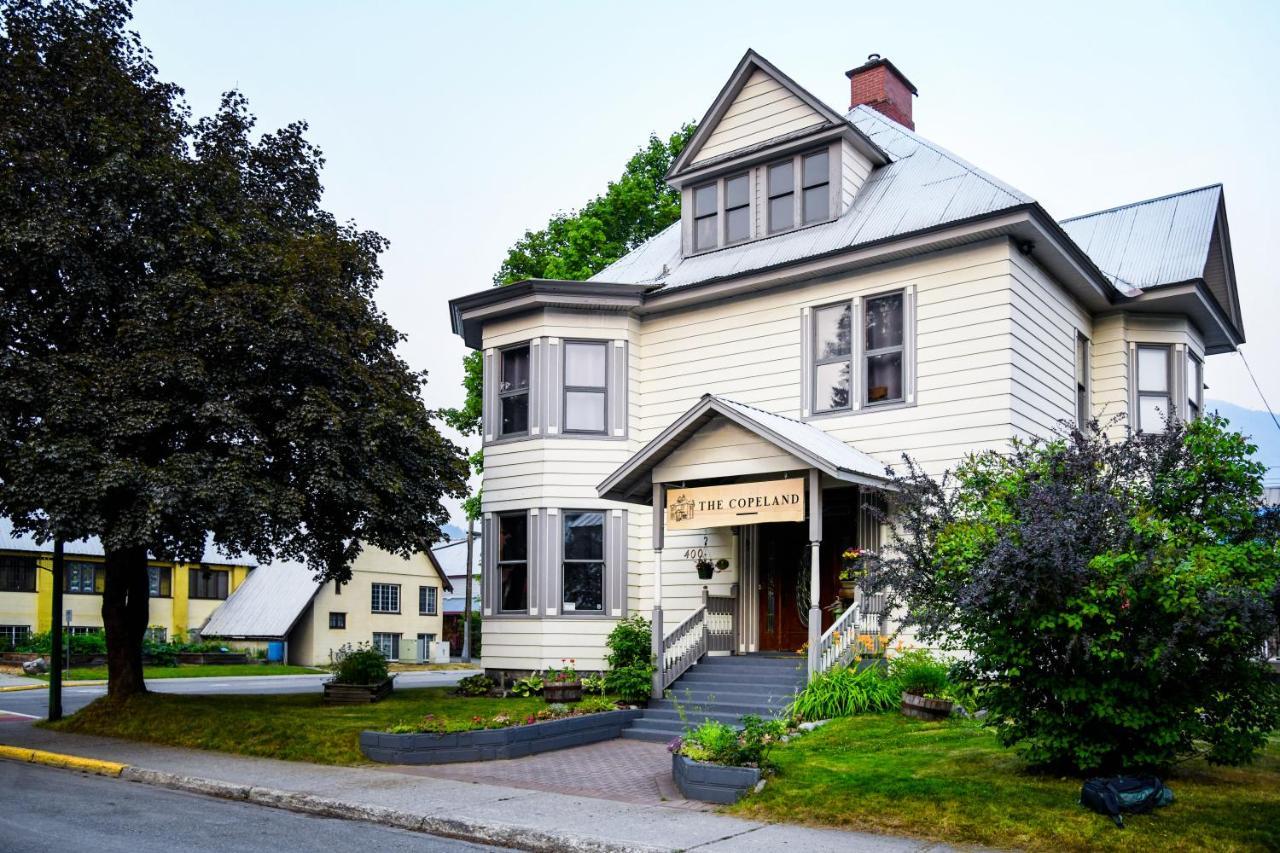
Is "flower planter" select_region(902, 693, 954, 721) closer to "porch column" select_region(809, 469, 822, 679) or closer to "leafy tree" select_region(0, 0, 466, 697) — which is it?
"porch column" select_region(809, 469, 822, 679)

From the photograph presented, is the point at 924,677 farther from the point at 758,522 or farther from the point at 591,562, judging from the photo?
the point at 591,562

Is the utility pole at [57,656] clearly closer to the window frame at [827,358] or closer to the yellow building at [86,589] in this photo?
the window frame at [827,358]

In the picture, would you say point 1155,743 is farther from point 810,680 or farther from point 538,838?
point 810,680

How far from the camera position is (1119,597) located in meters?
8.93

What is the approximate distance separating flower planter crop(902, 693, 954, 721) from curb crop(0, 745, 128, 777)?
9368 millimetres

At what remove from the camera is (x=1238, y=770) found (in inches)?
400

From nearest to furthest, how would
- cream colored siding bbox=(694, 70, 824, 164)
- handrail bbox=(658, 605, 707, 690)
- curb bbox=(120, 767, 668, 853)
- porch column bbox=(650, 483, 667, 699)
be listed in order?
curb bbox=(120, 767, 668, 853) → porch column bbox=(650, 483, 667, 699) → handrail bbox=(658, 605, 707, 690) → cream colored siding bbox=(694, 70, 824, 164)

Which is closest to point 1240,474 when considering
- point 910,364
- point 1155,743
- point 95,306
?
point 1155,743

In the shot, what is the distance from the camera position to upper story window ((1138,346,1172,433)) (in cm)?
1908

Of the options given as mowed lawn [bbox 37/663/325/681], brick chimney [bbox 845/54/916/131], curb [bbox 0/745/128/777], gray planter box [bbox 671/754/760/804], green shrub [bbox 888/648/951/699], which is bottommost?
mowed lawn [bbox 37/663/325/681]

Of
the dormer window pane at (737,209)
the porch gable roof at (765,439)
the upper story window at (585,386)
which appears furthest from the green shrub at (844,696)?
the dormer window pane at (737,209)

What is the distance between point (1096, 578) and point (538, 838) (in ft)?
16.4

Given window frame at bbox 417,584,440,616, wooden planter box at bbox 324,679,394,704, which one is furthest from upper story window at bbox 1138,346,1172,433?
window frame at bbox 417,584,440,616

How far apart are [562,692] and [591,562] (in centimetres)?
299
